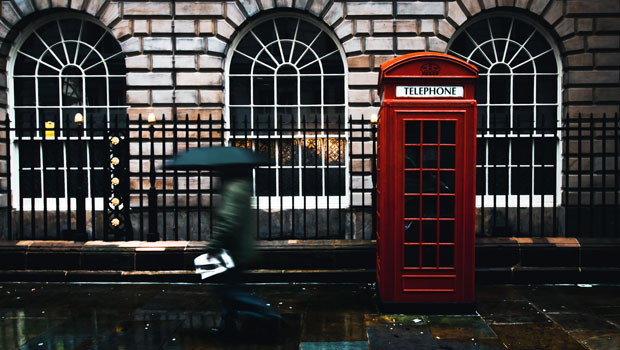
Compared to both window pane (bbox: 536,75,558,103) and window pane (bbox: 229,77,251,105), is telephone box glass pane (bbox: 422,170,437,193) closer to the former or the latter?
window pane (bbox: 229,77,251,105)

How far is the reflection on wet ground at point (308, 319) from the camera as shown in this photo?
14.6 ft

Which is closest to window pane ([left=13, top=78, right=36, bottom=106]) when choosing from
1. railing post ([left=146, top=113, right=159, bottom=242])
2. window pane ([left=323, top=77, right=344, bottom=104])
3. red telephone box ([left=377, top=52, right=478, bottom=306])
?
railing post ([left=146, top=113, right=159, bottom=242])

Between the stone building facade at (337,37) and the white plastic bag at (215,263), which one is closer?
the white plastic bag at (215,263)

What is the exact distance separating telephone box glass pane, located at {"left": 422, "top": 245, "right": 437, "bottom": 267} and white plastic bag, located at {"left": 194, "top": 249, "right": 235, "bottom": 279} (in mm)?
2111

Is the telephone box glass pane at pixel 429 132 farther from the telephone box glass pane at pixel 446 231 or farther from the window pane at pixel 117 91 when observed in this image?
the window pane at pixel 117 91

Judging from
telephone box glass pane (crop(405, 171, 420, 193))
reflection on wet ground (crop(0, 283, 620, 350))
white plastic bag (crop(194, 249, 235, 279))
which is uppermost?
telephone box glass pane (crop(405, 171, 420, 193))

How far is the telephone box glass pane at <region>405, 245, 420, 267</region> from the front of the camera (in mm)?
5184

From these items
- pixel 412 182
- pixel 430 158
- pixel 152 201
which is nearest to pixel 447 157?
pixel 430 158

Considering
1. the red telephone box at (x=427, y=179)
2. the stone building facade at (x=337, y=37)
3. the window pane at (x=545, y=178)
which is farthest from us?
the window pane at (x=545, y=178)

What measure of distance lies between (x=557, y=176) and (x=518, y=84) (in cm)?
Answer: 203

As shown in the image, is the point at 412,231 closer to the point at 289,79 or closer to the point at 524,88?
the point at 289,79

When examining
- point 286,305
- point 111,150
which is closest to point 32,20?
point 111,150

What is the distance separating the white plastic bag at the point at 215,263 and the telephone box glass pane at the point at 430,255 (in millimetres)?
2111

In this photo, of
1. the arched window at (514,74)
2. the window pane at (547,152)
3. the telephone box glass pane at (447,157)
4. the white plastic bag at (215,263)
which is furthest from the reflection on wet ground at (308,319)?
the arched window at (514,74)
